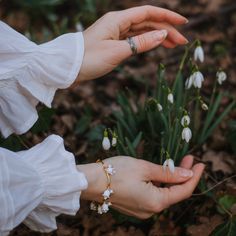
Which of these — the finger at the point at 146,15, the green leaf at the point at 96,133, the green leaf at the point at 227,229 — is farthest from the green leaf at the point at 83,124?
the green leaf at the point at 227,229

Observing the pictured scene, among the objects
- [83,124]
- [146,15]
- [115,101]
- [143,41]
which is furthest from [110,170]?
[115,101]

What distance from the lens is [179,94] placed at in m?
2.11

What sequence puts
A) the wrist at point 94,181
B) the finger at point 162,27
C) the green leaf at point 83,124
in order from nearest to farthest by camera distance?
1. the wrist at point 94,181
2. the finger at point 162,27
3. the green leaf at point 83,124

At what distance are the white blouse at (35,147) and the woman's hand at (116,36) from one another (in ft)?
0.15

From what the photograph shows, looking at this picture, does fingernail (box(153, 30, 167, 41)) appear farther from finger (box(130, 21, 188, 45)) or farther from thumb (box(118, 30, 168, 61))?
finger (box(130, 21, 188, 45))

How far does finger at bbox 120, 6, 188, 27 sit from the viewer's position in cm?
179

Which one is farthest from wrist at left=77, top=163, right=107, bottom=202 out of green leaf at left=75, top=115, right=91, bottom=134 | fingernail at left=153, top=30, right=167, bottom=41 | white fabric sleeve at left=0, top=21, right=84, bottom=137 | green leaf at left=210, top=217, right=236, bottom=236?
green leaf at left=75, top=115, right=91, bottom=134

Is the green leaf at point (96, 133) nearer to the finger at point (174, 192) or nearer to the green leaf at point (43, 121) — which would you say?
the green leaf at point (43, 121)

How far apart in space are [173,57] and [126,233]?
4.44ft

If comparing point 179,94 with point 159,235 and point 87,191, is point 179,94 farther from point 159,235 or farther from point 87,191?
point 87,191

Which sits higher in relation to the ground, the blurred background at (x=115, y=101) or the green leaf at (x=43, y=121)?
the green leaf at (x=43, y=121)

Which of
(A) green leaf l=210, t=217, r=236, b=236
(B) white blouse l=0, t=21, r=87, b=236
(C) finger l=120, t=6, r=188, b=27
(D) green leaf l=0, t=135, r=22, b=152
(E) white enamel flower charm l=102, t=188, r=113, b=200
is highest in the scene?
(C) finger l=120, t=6, r=188, b=27

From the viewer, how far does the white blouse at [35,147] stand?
4.68 feet

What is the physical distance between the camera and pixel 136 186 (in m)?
1.56
